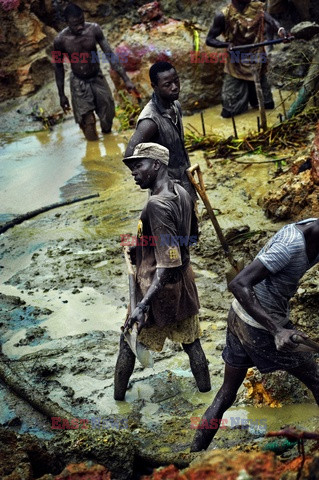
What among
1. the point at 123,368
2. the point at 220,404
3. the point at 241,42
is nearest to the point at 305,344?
the point at 220,404

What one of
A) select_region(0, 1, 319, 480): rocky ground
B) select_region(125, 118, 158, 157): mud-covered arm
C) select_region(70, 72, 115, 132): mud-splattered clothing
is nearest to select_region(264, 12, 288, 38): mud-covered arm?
select_region(0, 1, 319, 480): rocky ground

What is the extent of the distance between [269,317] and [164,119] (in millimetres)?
2346

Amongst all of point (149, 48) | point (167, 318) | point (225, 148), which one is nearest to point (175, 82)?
point (167, 318)

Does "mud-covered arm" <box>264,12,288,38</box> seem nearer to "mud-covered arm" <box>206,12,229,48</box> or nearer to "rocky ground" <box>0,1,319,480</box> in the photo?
"mud-covered arm" <box>206,12,229,48</box>

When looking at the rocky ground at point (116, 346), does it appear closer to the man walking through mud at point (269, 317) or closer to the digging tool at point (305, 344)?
the man walking through mud at point (269, 317)

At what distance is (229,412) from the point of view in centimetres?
469

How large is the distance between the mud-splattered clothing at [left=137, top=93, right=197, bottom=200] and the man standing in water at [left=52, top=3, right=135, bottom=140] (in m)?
4.04

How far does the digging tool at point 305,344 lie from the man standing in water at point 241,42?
241 inches

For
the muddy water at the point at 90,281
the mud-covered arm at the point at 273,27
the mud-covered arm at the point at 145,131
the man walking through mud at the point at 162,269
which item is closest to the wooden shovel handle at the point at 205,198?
the muddy water at the point at 90,281

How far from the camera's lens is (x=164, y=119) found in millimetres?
5516

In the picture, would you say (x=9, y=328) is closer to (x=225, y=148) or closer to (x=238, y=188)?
(x=238, y=188)

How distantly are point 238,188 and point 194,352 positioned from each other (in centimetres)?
→ 346

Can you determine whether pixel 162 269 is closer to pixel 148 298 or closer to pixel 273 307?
pixel 148 298

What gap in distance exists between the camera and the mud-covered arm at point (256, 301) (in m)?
3.59
